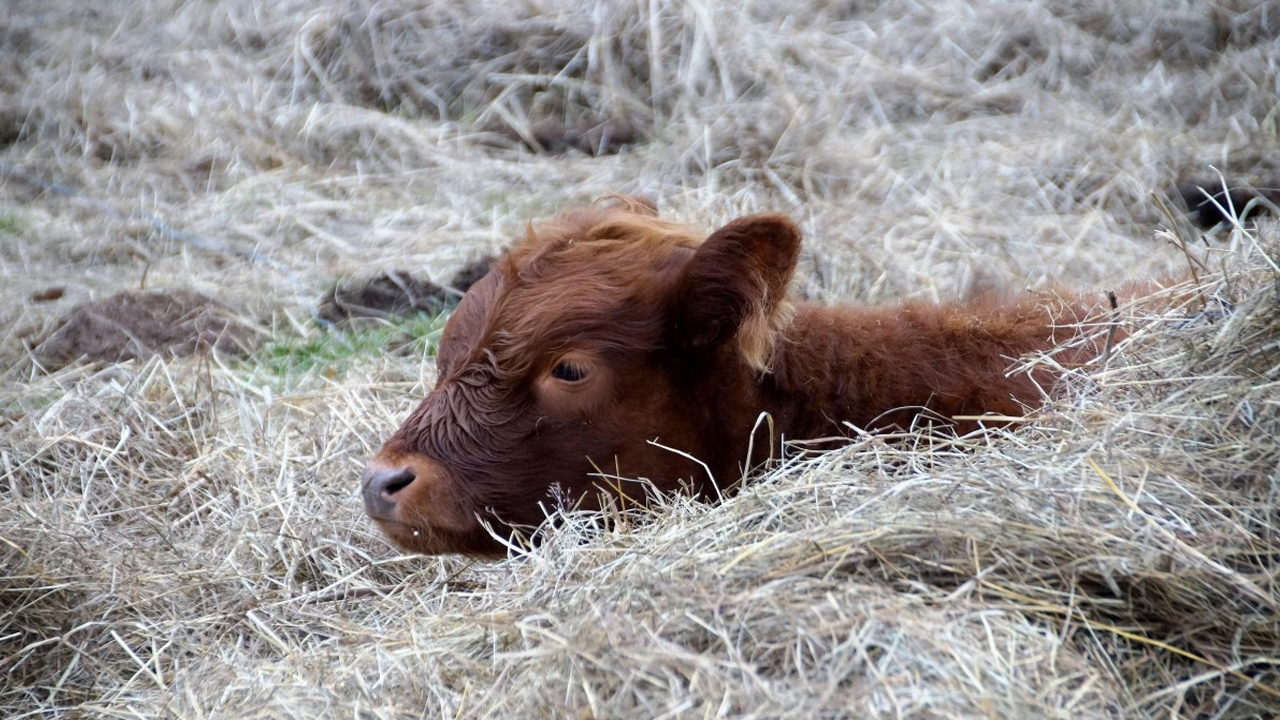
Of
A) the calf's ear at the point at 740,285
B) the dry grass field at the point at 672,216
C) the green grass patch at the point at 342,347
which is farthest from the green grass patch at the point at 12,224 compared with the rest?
the calf's ear at the point at 740,285

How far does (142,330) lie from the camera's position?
21.5 ft

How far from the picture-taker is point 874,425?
389 cm

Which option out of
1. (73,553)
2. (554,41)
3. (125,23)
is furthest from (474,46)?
(73,553)

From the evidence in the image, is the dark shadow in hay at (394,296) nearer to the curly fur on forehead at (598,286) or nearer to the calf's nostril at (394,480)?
the curly fur on forehead at (598,286)

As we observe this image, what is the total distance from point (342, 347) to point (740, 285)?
11.1 feet

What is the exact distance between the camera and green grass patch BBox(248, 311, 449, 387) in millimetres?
6273

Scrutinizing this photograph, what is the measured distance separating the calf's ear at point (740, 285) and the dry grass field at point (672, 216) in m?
0.45

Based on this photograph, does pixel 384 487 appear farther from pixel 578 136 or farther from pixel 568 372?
pixel 578 136

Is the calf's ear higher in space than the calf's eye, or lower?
higher

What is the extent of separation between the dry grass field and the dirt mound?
4 cm

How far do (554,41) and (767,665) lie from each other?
7.64 meters

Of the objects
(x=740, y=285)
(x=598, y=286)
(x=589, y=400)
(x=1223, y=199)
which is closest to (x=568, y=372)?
(x=589, y=400)

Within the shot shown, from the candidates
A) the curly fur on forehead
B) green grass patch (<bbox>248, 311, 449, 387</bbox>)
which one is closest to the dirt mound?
green grass patch (<bbox>248, 311, 449, 387</bbox>)

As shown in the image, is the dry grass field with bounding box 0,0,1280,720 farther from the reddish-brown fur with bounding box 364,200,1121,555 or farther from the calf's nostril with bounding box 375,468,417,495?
the calf's nostril with bounding box 375,468,417,495
